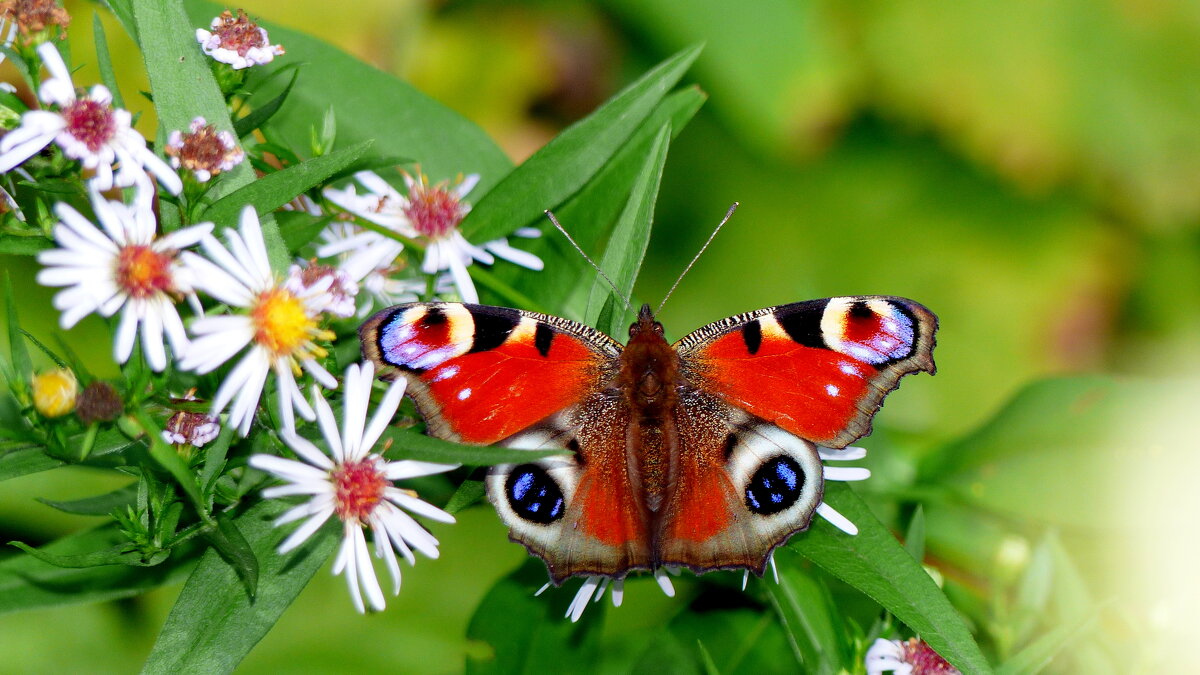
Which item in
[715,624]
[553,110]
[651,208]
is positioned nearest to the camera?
[651,208]

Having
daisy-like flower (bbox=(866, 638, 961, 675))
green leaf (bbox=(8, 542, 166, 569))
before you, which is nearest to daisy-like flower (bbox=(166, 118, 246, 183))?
green leaf (bbox=(8, 542, 166, 569))

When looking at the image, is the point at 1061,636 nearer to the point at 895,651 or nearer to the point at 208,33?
the point at 895,651

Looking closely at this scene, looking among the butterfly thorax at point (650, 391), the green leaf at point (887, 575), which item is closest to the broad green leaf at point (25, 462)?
the butterfly thorax at point (650, 391)

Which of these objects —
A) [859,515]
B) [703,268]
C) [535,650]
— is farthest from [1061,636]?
[703,268]

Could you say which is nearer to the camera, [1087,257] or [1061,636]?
[1061,636]

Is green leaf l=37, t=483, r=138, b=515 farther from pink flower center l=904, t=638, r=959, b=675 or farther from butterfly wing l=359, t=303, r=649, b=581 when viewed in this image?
pink flower center l=904, t=638, r=959, b=675

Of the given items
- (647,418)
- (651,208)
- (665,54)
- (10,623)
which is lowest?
(10,623)

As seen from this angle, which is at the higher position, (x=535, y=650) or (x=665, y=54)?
(x=665, y=54)
